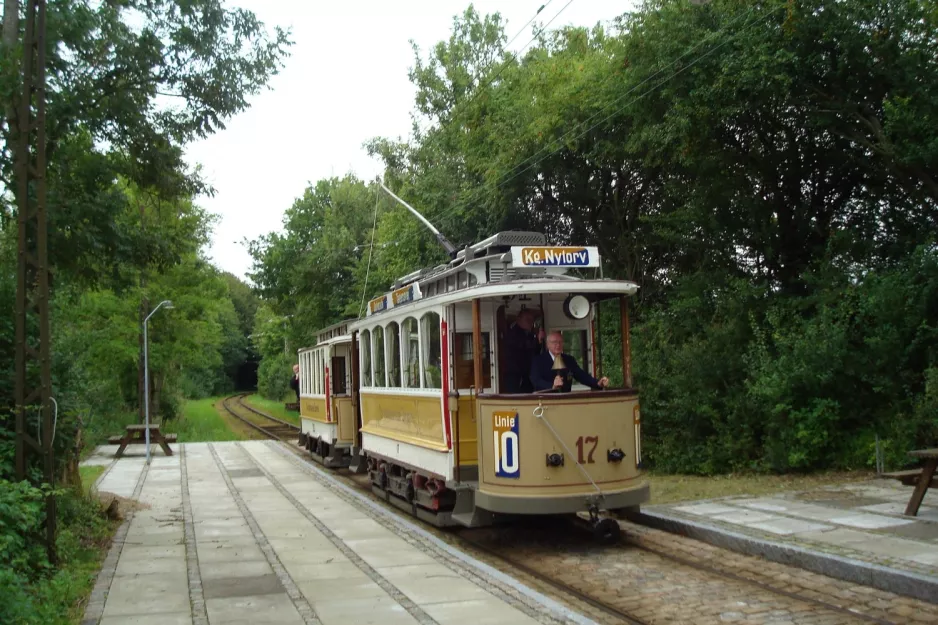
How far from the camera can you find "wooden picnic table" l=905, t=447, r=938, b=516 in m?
8.99

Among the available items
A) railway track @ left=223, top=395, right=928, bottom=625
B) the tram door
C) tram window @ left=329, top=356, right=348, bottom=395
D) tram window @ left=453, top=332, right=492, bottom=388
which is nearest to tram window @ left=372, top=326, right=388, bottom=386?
tram window @ left=453, top=332, right=492, bottom=388

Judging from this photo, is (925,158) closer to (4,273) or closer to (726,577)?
(726,577)

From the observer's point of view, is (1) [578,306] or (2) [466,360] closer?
(1) [578,306]

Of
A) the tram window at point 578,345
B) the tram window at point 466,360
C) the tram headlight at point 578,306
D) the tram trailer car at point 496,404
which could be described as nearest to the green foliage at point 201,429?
the tram trailer car at point 496,404

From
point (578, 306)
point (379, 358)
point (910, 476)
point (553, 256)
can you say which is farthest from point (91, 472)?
point (910, 476)

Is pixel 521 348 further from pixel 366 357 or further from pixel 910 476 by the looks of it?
pixel 366 357

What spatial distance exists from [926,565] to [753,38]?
354 inches

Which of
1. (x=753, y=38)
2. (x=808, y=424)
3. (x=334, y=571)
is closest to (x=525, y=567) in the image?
(x=334, y=571)

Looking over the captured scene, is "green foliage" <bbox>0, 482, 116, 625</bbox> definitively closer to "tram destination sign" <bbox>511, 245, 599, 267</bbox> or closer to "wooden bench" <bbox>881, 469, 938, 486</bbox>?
"tram destination sign" <bbox>511, 245, 599, 267</bbox>

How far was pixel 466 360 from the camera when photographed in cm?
1045

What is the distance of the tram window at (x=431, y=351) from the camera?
10.8m

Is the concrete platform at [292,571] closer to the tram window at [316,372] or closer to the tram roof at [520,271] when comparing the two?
the tram roof at [520,271]

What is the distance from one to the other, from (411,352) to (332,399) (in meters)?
8.04

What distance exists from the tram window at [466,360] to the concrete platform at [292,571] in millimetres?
1847
